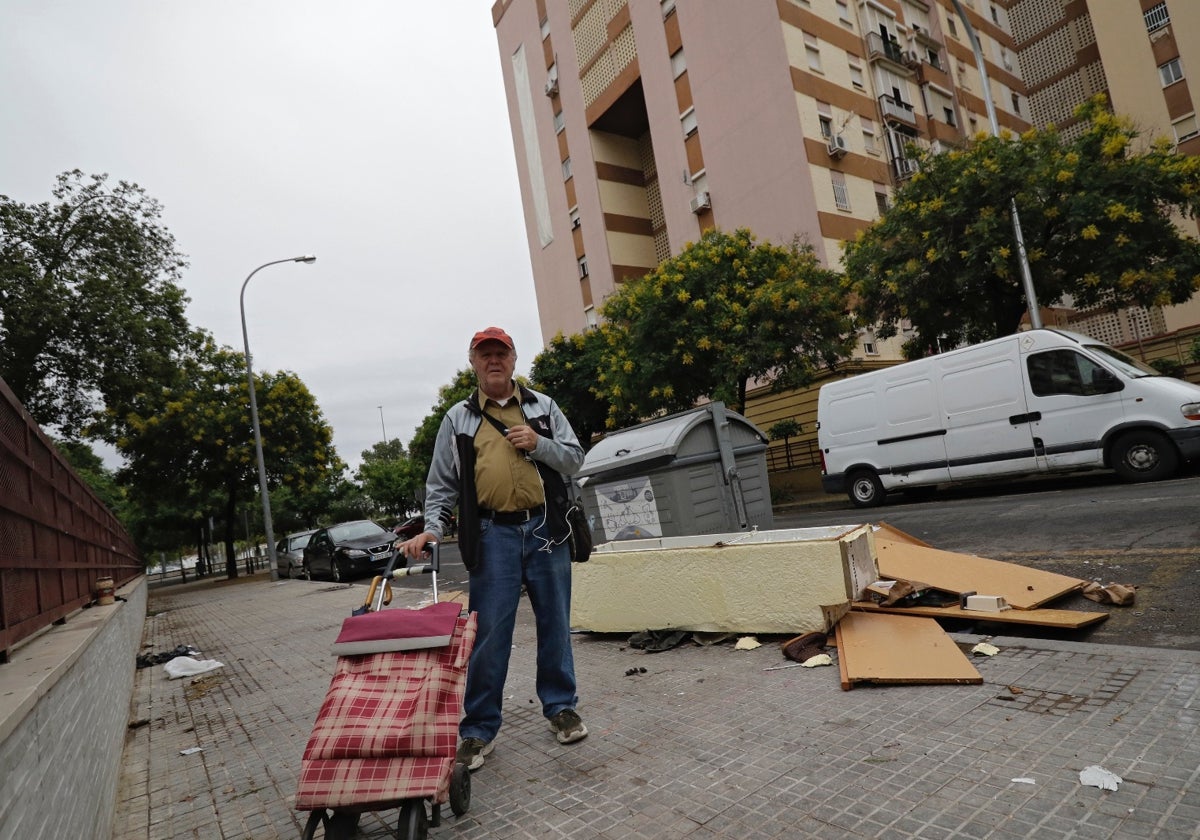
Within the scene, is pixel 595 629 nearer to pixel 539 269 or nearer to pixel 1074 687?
Answer: pixel 1074 687

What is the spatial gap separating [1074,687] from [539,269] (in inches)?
1331

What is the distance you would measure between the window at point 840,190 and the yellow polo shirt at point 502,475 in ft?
71.8

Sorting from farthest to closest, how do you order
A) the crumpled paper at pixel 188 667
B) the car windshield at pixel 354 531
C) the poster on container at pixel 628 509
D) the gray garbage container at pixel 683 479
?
the car windshield at pixel 354 531 < the poster on container at pixel 628 509 < the gray garbage container at pixel 683 479 < the crumpled paper at pixel 188 667

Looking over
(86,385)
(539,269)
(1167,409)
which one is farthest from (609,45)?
(1167,409)

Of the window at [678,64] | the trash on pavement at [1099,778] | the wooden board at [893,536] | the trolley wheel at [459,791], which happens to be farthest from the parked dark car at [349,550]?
the window at [678,64]

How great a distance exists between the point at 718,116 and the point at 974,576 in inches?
919

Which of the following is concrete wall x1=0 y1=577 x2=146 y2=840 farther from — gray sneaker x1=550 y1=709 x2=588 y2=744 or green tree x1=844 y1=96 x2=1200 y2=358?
green tree x1=844 y1=96 x2=1200 y2=358

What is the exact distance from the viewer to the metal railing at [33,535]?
8.72 ft

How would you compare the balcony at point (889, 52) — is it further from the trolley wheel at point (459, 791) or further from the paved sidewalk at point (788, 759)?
the trolley wheel at point (459, 791)

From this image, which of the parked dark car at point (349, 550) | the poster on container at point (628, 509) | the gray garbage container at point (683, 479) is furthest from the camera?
the parked dark car at point (349, 550)

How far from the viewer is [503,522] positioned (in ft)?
10.7

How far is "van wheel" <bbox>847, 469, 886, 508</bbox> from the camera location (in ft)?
42.3

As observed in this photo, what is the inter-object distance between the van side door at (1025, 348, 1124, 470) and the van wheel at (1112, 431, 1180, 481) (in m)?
0.22

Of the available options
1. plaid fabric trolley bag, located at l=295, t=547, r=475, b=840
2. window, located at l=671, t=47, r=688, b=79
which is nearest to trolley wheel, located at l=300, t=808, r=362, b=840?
plaid fabric trolley bag, located at l=295, t=547, r=475, b=840
